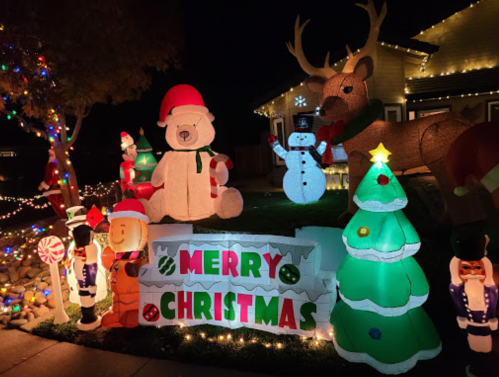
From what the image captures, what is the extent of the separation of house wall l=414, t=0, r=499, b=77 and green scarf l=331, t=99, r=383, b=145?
363 inches

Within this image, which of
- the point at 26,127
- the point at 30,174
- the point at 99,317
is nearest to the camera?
the point at 99,317

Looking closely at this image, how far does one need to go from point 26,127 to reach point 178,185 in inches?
212

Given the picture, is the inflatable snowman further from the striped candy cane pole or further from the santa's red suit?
the santa's red suit

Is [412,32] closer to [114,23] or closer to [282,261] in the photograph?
[114,23]

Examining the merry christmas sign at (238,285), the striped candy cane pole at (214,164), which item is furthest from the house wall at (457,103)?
the merry christmas sign at (238,285)

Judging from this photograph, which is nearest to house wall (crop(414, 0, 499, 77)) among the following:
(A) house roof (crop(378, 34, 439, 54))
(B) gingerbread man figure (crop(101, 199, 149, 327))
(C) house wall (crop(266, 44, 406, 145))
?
A: (A) house roof (crop(378, 34, 439, 54))

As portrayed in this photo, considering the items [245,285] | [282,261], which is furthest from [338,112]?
[245,285]

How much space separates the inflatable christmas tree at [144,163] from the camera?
32.8 ft

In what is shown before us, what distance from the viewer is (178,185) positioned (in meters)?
5.98

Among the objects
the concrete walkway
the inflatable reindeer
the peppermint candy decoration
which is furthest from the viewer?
the peppermint candy decoration

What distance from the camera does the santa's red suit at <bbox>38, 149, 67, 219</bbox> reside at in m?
9.07

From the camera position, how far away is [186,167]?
235 inches

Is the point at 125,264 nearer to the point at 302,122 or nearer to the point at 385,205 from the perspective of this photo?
the point at 385,205

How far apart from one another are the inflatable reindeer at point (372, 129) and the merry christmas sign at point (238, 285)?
→ 1505 mm
